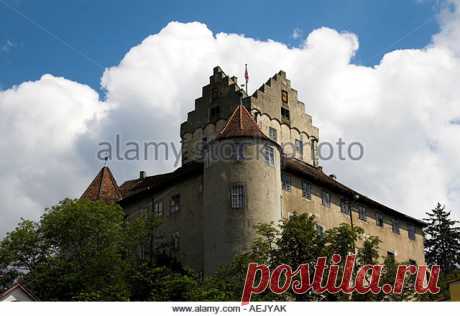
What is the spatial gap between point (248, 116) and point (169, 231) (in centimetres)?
1023

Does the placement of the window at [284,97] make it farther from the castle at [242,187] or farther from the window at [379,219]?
the window at [379,219]

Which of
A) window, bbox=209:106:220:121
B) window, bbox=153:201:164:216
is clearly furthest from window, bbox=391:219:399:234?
window, bbox=153:201:164:216

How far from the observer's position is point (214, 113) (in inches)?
2330

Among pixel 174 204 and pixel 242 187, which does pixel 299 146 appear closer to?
pixel 174 204

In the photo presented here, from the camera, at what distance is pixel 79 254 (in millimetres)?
45438

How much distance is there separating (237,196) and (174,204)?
314 inches

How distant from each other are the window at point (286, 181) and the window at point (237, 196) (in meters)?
5.08

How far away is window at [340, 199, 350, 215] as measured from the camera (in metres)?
56.7

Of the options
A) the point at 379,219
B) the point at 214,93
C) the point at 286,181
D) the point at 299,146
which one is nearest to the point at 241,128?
the point at 286,181

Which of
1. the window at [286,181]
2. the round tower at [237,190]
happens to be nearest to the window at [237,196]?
the round tower at [237,190]

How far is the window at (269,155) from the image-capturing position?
48.3 m
